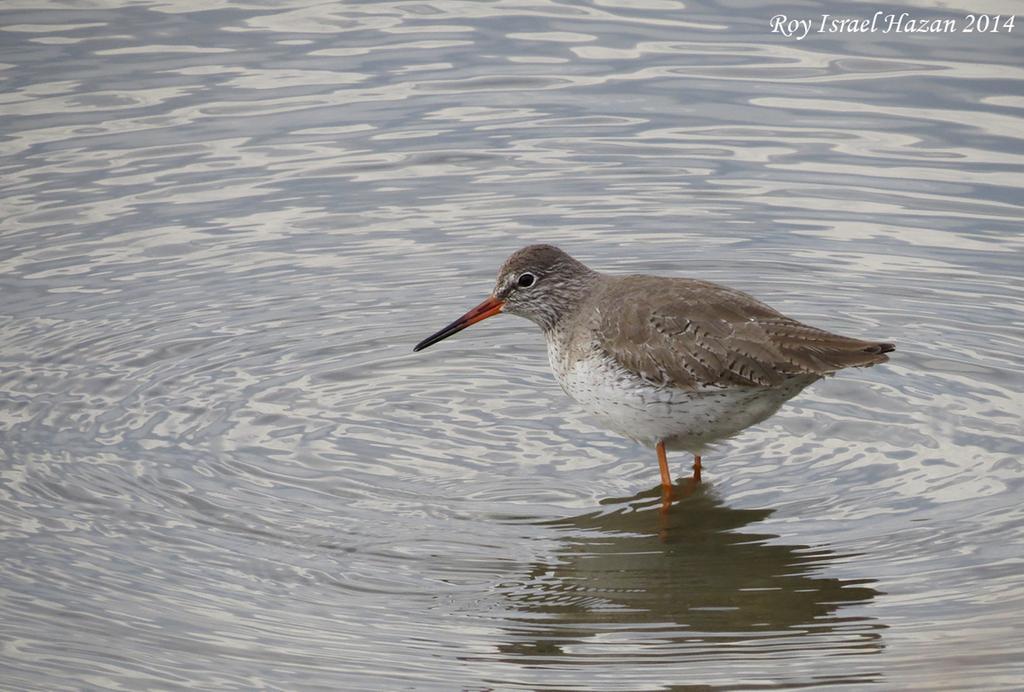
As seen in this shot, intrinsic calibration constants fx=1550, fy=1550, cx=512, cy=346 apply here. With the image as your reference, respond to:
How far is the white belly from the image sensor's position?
33.1 feet

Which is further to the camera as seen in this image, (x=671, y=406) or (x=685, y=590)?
(x=671, y=406)

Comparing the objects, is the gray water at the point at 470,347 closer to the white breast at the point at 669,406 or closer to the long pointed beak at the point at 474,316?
the white breast at the point at 669,406

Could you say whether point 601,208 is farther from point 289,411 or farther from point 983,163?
point 289,411

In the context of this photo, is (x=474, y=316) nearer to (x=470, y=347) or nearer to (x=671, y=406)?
(x=470, y=347)

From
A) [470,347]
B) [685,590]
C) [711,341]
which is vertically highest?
[711,341]

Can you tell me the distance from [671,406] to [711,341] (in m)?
0.50

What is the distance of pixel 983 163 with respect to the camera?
1555 centimetres

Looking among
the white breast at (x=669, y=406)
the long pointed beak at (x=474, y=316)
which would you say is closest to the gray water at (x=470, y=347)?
the white breast at (x=669, y=406)

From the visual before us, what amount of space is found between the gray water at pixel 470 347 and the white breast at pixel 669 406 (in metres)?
0.49

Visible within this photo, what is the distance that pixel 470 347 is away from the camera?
13.0 meters

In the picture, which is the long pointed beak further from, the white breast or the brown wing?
the white breast

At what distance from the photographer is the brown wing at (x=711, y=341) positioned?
32.7ft

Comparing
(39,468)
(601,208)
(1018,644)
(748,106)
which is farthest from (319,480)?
(748,106)

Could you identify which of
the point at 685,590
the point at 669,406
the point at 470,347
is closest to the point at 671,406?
the point at 669,406
